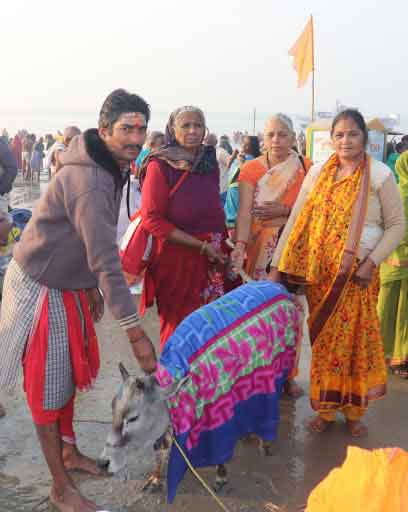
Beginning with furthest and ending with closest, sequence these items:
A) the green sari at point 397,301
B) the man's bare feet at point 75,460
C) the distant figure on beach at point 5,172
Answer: the green sari at point 397,301, the distant figure on beach at point 5,172, the man's bare feet at point 75,460

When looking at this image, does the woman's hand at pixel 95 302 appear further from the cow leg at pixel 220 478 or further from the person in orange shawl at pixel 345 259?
the person in orange shawl at pixel 345 259

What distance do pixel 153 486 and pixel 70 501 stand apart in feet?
1.52

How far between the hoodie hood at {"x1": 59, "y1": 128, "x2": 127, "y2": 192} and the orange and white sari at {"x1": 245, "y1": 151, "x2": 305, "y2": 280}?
1.70 metres

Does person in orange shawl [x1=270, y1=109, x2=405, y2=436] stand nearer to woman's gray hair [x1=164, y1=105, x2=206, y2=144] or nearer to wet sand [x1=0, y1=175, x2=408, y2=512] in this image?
wet sand [x1=0, y1=175, x2=408, y2=512]

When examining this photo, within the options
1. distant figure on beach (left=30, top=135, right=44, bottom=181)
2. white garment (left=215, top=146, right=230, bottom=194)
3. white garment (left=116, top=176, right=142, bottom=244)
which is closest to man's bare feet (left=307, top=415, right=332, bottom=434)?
white garment (left=116, top=176, right=142, bottom=244)

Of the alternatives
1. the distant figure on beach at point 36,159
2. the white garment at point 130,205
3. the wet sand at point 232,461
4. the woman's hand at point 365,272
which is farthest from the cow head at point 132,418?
the distant figure on beach at point 36,159

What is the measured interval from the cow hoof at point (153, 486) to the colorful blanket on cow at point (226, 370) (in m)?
0.31

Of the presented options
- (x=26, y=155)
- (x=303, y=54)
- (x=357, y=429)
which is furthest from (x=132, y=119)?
(x=26, y=155)

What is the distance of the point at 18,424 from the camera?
401 cm

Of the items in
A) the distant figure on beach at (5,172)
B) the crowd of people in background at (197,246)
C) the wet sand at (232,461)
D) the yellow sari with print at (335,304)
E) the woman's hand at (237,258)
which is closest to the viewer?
the crowd of people in background at (197,246)

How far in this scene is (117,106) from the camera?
2814mm

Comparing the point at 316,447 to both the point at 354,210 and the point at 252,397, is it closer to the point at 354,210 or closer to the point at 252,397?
the point at 252,397

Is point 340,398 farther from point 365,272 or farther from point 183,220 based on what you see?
point 183,220

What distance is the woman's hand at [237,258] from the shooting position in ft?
13.8
